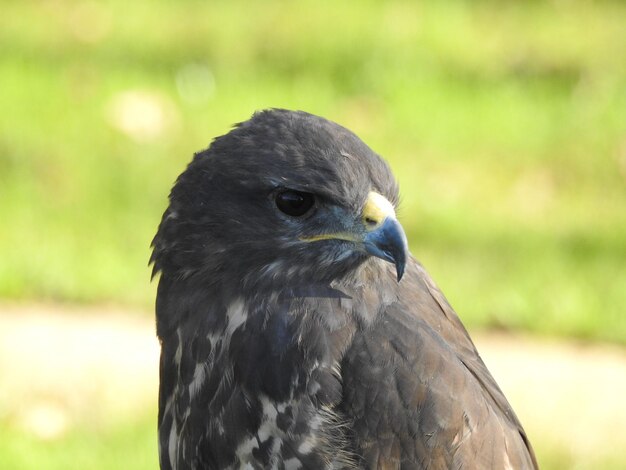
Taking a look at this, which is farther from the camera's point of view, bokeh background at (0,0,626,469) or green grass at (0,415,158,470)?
bokeh background at (0,0,626,469)

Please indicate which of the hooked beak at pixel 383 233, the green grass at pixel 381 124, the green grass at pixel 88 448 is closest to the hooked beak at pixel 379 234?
the hooked beak at pixel 383 233

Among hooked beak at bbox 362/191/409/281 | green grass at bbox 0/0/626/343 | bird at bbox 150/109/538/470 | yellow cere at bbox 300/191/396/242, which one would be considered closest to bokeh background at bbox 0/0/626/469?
green grass at bbox 0/0/626/343

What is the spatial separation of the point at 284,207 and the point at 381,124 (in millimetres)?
4487

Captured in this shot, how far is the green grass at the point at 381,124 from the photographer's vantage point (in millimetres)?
6879

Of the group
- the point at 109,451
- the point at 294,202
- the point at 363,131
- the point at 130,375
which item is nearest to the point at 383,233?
the point at 294,202

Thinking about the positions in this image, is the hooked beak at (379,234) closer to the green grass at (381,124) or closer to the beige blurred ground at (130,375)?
the beige blurred ground at (130,375)

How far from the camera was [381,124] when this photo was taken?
26.2 feet

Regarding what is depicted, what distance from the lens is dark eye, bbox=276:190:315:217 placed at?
139 inches

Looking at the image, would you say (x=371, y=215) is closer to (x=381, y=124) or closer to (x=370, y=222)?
(x=370, y=222)

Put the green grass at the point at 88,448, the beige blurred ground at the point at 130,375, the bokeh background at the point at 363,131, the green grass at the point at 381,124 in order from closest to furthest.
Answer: the green grass at the point at 88,448 → the beige blurred ground at the point at 130,375 → the bokeh background at the point at 363,131 → the green grass at the point at 381,124

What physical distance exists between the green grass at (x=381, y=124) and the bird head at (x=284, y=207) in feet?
9.62

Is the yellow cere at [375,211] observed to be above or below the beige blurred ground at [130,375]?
above

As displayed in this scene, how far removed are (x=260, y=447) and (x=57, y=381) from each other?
2.53 meters

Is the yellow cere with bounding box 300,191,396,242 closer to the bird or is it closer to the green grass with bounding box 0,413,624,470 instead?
the bird
